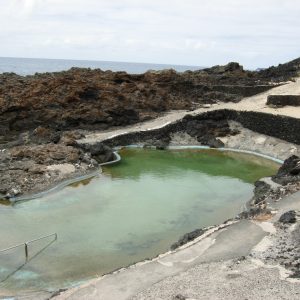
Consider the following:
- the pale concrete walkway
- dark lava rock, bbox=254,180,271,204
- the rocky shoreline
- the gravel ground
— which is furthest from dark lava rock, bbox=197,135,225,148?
the gravel ground

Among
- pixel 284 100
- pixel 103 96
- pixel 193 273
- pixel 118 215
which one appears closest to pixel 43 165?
pixel 118 215

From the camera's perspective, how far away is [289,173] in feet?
69.1

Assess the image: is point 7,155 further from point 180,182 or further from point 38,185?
point 180,182

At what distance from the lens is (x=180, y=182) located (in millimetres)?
23734

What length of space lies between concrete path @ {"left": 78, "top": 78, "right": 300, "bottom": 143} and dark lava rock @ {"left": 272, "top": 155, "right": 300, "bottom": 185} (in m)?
8.55

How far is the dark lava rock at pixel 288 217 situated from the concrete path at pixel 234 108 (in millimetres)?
15657

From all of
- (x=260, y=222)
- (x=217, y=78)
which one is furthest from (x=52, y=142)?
(x=217, y=78)

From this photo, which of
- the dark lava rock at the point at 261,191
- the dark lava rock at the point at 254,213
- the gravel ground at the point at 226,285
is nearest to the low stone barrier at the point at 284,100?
the dark lava rock at the point at 261,191

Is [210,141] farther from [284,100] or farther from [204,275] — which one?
[204,275]

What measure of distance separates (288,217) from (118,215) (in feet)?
22.3

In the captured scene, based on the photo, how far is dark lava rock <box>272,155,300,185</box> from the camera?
19975mm

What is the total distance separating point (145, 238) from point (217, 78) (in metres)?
30.8

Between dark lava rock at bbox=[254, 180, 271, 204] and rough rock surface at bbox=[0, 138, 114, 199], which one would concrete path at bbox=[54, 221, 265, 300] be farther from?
rough rock surface at bbox=[0, 138, 114, 199]

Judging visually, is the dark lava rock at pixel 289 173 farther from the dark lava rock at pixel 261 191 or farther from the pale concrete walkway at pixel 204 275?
the pale concrete walkway at pixel 204 275
